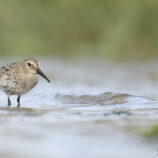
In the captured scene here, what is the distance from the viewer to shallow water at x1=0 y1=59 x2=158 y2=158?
17.1 ft

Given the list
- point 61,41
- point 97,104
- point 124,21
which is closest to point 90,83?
point 97,104

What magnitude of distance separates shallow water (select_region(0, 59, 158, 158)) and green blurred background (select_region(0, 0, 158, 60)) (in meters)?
5.10

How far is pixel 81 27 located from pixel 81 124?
1115cm

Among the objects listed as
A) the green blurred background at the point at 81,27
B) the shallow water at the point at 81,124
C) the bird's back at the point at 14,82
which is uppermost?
the green blurred background at the point at 81,27

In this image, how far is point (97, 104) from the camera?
345 inches

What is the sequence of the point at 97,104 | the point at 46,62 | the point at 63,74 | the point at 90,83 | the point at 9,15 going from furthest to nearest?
1. the point at 9,15
2. the point at 46,62
3. the point at 63,74
4. the point at 90,83
5. the point at 97,104

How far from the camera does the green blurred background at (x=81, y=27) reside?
16.3 meters


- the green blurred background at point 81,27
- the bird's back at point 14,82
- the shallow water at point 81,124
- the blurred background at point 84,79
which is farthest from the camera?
the green blurred background at point 81,27

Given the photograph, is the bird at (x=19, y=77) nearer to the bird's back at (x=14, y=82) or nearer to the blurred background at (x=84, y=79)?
the bird's back at (x=14, y=82)

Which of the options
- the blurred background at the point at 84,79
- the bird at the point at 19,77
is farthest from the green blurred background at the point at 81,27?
the bird at the point at 19,77

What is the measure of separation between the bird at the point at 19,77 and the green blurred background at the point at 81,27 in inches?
246

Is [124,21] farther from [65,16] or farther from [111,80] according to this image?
[111,80]

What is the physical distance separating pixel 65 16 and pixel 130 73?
4.24 meters

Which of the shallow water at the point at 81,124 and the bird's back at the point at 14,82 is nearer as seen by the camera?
the shallow water at the point at 81,124
